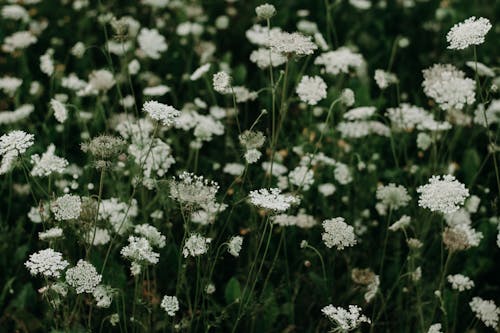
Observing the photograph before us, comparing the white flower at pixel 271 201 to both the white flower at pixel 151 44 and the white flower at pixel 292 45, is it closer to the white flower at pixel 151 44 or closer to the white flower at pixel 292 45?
the white flower at pixel 292 45

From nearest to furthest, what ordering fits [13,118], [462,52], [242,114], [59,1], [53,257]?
[53,257]
[13,118]
[242,114]
[462,52]
[59,1]

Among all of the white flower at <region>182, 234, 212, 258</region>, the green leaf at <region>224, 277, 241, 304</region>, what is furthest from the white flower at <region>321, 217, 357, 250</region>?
the green leaf at <region>224, 277, 241, 304</region>

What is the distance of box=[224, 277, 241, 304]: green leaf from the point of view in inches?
106

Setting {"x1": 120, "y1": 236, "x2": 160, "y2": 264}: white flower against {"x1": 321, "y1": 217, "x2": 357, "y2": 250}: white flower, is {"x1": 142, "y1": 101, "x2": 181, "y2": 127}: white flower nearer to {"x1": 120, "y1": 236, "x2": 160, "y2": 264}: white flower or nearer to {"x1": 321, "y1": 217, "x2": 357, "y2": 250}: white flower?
{"x1": 120, "y1": 236, "x2": 160, "y2": 264}: white flower

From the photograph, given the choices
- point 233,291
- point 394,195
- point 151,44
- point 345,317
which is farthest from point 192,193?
point 151,44

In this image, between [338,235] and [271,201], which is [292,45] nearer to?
[271,201]

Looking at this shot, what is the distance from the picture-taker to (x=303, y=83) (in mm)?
2805

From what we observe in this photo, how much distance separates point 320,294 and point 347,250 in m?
0.37

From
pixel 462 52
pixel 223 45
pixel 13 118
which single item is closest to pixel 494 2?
pixel 462 52

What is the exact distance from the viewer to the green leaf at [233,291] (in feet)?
8.84

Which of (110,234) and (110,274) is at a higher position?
(110,234)

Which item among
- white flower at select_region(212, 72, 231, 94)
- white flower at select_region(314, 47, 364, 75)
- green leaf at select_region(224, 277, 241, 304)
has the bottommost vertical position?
green leaf at select_region(224, 277, 241, 304)

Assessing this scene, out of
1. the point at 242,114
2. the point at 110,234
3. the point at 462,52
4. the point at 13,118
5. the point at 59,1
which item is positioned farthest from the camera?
the point at 59,1

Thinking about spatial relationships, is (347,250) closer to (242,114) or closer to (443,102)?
(443,102)
